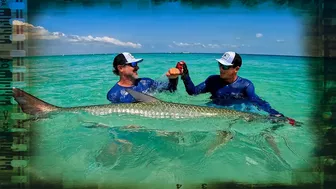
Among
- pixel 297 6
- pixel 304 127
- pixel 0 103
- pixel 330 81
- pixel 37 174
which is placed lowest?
pixel 37 174

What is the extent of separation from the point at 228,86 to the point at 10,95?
2712 millimetres

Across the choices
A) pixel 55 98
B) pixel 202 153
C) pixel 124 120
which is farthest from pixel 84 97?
pixel 202 153

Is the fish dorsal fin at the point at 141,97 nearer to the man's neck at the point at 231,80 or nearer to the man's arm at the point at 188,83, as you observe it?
the man's arm at the point at 188,83

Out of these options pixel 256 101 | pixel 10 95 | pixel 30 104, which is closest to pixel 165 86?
pixel 256 101

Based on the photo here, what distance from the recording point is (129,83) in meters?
5.02

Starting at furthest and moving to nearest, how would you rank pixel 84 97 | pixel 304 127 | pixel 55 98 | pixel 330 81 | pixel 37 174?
pixel 84 97 < pixel 55 98 < pixel 304 127 < pixel 330 81 < pixel 37 174

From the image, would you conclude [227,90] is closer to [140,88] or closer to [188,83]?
[188,83]

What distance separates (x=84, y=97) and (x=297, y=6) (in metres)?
4.15

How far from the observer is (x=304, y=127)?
4664 millimetres

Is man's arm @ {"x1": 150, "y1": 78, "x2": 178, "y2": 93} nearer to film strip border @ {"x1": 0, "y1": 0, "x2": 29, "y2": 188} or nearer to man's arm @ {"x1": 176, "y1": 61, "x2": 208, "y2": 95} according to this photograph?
man's arm @ {"x1": 176, "y1": 61, "x2": 208, "y2": 95}

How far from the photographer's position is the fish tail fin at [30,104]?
13.4 ft

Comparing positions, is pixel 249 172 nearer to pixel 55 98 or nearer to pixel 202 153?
pixel 202 153

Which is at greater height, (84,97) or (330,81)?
(330,81)

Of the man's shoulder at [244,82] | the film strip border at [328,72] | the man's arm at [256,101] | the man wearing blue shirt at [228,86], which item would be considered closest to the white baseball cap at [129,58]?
the man wearing blue shirt at [228,86]
